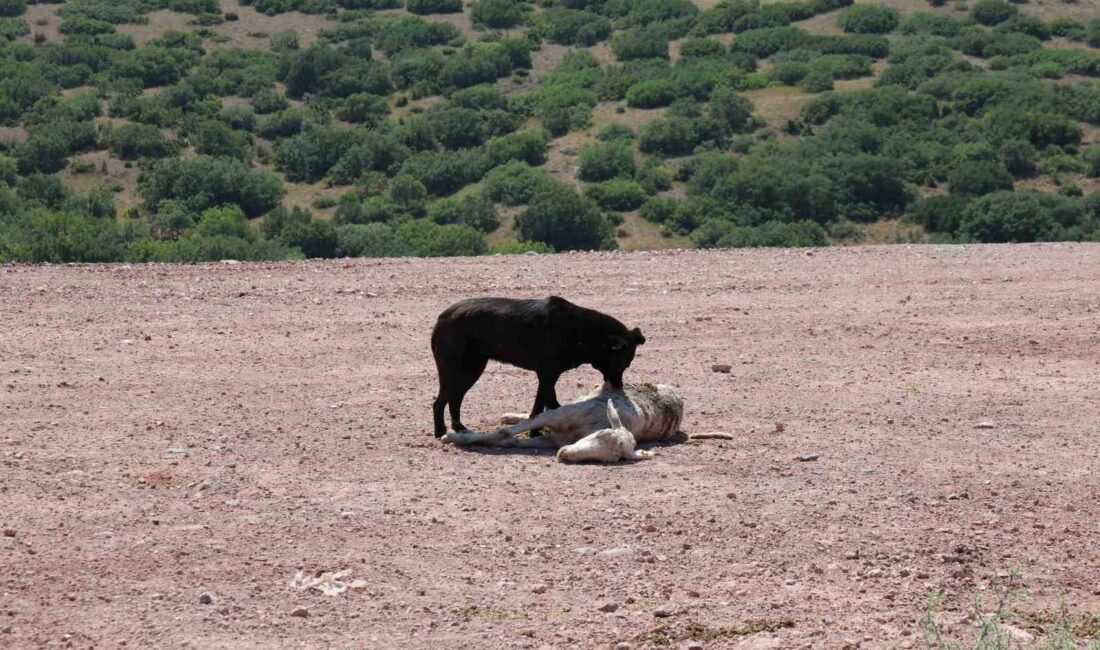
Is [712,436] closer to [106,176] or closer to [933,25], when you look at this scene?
[106,176]

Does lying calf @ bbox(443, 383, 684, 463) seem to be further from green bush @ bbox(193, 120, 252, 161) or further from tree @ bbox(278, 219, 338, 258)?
green bush @ bbox(193, 120, 252, 161)

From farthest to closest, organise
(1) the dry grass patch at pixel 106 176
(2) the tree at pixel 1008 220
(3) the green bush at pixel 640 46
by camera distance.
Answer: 1. (3) the green bush at pixel 640 46
2. (1) the dry grass patch at pixel 106 176
3. (2) the tree at pixel 1008 220

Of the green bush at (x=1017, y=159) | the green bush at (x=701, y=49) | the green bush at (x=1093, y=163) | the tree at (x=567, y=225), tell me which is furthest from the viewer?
the green bush at (x=701, y=49)

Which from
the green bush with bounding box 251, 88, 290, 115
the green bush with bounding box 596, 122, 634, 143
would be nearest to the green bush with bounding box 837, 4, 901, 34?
the green bush with bounding box 596, 122, 634, 143

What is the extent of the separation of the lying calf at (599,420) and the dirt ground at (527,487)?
232 millimetres

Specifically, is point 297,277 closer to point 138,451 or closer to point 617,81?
point 138,451

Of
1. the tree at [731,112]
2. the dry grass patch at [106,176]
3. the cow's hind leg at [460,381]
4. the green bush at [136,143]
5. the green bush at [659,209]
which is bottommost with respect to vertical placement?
the dry grass patch at [106,176]

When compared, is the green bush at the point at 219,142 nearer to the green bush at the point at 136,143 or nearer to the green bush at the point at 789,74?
the green bush at the point at 136,143

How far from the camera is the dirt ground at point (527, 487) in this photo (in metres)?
6.77

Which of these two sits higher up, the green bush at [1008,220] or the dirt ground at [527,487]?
the dirt ground at [527,487]

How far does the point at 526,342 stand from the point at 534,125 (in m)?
47.1

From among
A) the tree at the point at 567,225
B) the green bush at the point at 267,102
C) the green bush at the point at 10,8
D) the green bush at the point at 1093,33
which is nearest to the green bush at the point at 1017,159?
the tree at the point at 567,225

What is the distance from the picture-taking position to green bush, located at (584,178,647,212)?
4381 centimetres

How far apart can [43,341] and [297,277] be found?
4417mm
